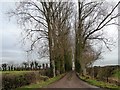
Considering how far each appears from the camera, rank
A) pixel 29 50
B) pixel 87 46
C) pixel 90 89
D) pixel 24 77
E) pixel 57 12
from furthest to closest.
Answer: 1. pixel 87 46
2. pixel 57 12
3. pixel 29 50
4. pixel 24 77
5. pixel 90 89

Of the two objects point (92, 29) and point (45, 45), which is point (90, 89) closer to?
point (45, 45)

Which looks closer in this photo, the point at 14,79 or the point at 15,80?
the point at 14,79

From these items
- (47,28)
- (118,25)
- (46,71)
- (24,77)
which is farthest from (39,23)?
(24,77)

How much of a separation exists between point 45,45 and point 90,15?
10.2 meters

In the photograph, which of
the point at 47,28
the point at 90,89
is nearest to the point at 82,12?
the point at 47,28

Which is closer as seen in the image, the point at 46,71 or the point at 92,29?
the point at 46,71

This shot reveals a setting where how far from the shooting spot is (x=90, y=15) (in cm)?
4012

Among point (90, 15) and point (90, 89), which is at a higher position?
point (90, 15)

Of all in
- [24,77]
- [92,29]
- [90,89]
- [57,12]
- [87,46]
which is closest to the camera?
[90,89]

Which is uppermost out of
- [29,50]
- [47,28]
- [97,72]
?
[47,28]

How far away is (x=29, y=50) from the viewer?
33438mm

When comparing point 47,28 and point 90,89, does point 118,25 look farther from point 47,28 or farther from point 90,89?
point 90,89

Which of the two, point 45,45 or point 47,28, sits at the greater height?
point 47,28

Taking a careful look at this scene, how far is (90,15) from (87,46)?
544cm
